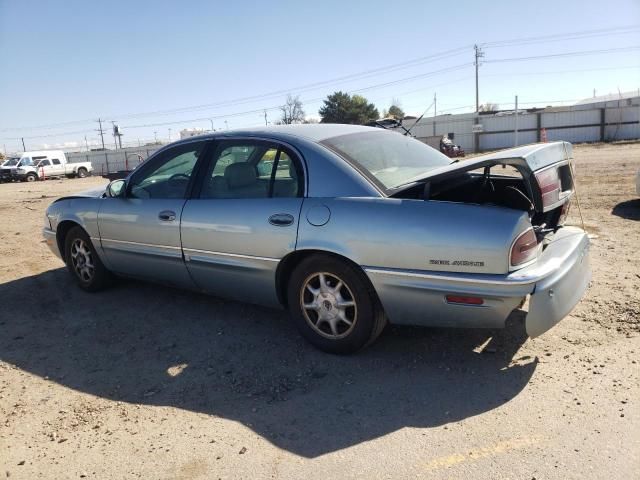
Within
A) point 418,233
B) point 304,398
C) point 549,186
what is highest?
point 549,186

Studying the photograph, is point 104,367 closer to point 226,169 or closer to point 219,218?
point 219,218

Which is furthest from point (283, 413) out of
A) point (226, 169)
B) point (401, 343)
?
point (226, 169)

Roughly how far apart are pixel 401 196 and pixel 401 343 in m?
1.11

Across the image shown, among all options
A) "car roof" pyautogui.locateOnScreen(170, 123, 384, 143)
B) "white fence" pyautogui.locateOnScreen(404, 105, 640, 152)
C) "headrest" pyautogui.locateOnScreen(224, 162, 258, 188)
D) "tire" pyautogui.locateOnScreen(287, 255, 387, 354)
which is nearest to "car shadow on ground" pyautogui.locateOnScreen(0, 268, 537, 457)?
"tire" pyautogui.locateOnScreen(287, 255, 387, 354)

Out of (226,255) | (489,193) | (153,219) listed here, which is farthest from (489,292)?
(153,219)

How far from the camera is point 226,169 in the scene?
4133 millimetres

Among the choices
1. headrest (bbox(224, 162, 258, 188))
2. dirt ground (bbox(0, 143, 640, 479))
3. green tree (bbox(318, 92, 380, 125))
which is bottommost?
dirt ground (bbox(0, 143, 640, 479))

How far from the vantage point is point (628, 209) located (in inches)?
317

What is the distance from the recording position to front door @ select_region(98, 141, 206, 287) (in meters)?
4.32

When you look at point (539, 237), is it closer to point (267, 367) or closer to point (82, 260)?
point (267, 367)

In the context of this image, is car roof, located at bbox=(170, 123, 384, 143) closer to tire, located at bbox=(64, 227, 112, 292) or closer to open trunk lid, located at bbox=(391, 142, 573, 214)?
open trunk lid, located at bbox=(391, 142, 573, 214)

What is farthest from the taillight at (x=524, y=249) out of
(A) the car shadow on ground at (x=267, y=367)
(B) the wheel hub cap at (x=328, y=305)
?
(B) the wheel hub cap at (x=328, y=305)

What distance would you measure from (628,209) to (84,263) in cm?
773

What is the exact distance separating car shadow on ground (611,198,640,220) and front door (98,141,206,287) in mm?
6329
